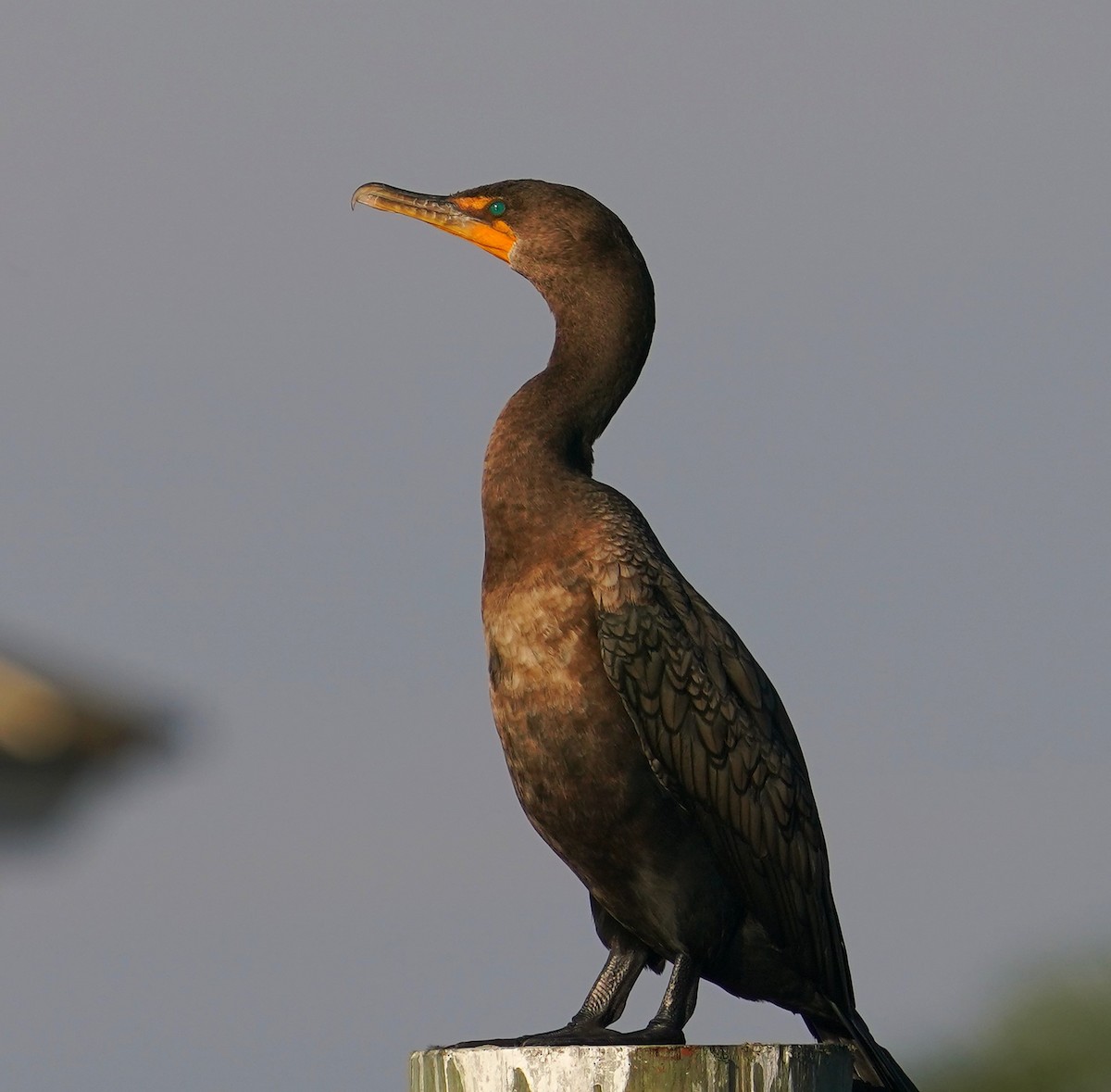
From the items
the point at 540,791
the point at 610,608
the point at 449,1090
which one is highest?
the point at 610,608

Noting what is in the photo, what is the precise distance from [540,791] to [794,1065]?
111cm

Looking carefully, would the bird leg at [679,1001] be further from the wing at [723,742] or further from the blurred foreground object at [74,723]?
the blurred foreground object at [74,723]

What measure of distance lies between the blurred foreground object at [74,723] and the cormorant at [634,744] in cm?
174

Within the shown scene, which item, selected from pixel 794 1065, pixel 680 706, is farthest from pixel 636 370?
pixel 794 1065

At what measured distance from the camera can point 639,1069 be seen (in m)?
4.26

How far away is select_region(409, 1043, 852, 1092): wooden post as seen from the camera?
4.27 m

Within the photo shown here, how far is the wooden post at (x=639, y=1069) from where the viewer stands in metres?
4.27

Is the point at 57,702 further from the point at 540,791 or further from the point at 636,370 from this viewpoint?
the point at 636,370

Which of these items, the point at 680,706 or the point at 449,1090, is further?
the point at 680,706

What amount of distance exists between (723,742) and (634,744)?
28 cm

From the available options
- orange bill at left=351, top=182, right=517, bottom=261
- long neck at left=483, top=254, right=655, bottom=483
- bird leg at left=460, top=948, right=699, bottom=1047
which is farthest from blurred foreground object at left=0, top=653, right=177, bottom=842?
orange bill at left=351, top=182, right=517, bottom=261

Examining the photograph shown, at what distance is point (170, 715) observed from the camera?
3.28 metres

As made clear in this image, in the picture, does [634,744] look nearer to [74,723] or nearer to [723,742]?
[723,742]

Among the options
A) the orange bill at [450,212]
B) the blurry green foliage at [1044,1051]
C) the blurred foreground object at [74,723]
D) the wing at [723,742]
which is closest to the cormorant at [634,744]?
the wing at [723,742]
